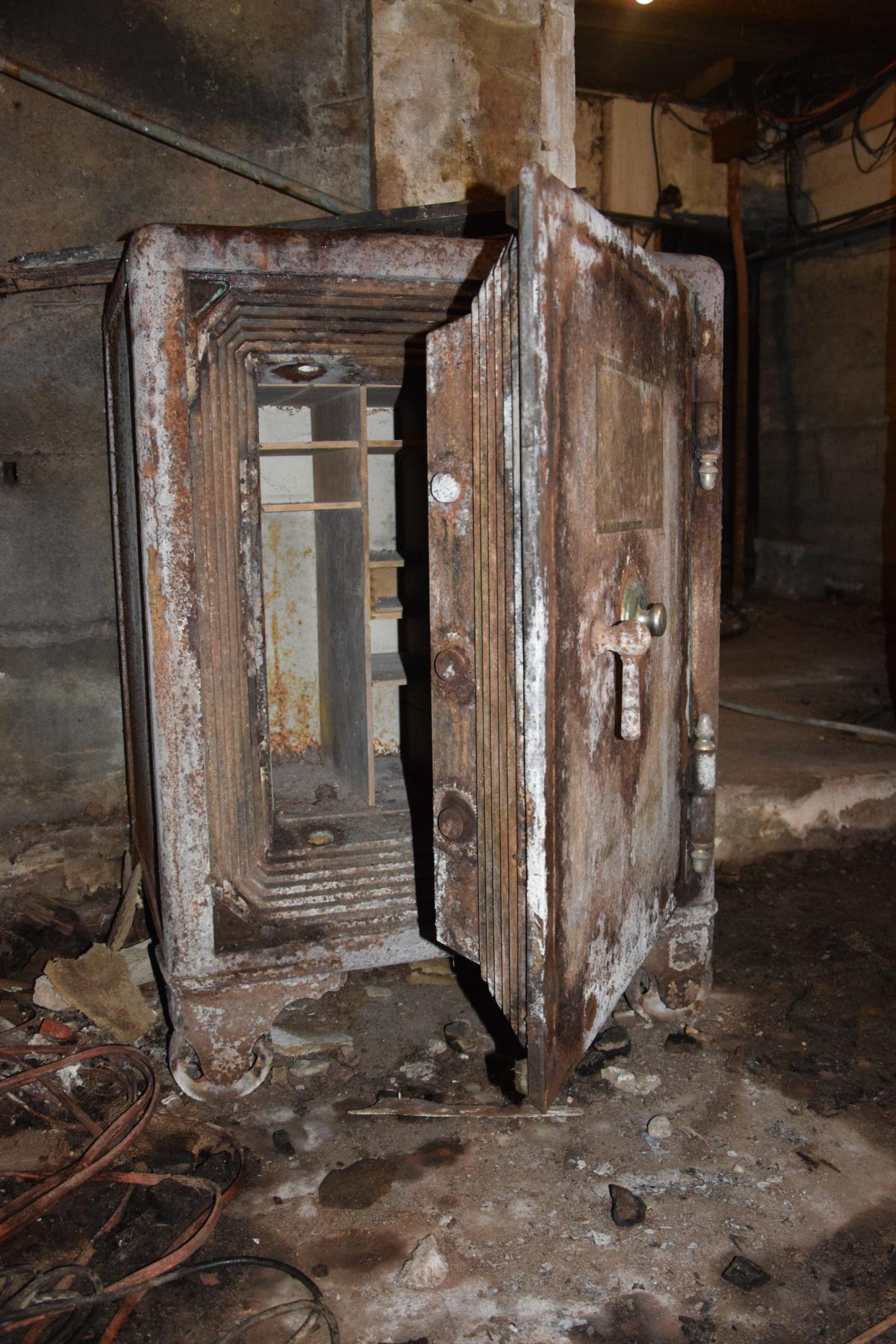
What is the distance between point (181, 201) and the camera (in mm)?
2816

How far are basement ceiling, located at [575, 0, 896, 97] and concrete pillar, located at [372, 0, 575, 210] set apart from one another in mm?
2990

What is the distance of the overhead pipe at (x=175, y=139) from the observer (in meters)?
2.59

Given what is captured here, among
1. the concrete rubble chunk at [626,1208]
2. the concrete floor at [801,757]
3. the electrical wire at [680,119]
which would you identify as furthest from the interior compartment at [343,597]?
the electrical wire at [680,119]

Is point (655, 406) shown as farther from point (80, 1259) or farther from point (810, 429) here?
point (810, 429)

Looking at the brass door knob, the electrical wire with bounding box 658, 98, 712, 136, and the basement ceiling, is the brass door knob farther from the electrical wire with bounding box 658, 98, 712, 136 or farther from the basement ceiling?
the electrical wire with bounding box 658, 98, 712, 136

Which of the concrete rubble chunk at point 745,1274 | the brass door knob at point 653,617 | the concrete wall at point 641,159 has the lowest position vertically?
the concrete rubble chunk at point 745,1274

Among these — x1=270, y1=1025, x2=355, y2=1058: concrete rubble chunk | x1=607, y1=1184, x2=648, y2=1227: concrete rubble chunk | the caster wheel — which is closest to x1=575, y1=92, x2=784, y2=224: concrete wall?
x1=270, y1=1025, x2=355, y2=1058: concrete rubble chunk

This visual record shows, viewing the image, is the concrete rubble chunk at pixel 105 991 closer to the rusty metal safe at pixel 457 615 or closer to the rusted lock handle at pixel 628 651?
the rusty metal safe at pixel 457 615

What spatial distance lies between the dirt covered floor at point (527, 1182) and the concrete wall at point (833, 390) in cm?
545

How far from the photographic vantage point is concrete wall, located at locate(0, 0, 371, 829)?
2.68 m

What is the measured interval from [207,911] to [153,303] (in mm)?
1285

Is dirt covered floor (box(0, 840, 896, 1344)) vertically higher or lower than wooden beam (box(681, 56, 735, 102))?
lower

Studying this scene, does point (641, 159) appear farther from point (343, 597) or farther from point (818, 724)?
point (343, 597)

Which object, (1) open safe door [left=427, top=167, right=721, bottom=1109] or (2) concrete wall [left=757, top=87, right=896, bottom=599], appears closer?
(1) open safe door [left=427, top=167, right=721, bottom=1109]
